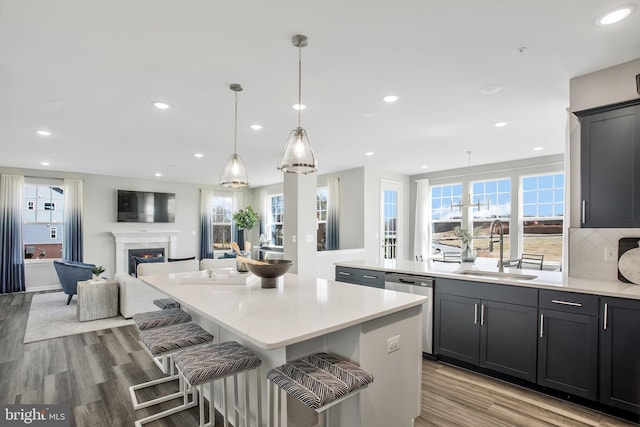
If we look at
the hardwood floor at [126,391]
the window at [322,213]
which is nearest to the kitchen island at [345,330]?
the hardwood floor at [126,391]

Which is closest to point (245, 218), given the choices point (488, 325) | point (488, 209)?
point (488, 209)

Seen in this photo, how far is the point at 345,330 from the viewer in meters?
1.86

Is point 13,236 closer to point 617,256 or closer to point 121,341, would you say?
point 121,341

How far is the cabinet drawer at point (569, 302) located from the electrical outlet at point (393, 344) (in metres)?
1.41

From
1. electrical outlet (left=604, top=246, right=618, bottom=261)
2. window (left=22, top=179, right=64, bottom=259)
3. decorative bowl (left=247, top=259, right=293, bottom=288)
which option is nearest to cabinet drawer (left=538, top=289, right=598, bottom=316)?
electrical outlet (left=604, top=246, right=618, bottom=261)

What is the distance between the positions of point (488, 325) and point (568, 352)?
1.87 feet

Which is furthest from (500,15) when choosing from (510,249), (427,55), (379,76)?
(510,249)

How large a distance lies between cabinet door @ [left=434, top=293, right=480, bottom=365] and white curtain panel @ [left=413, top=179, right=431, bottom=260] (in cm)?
449

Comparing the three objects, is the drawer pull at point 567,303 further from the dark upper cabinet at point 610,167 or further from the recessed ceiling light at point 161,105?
the recessed ceiling light at point 161,105

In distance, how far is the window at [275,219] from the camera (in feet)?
32.2

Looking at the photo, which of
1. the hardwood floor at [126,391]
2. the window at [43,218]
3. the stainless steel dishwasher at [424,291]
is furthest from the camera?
the window at [43,218]

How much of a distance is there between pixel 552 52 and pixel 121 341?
5129 mm

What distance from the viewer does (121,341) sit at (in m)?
3.97

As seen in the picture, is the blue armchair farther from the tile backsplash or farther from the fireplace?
the tile backsplash
